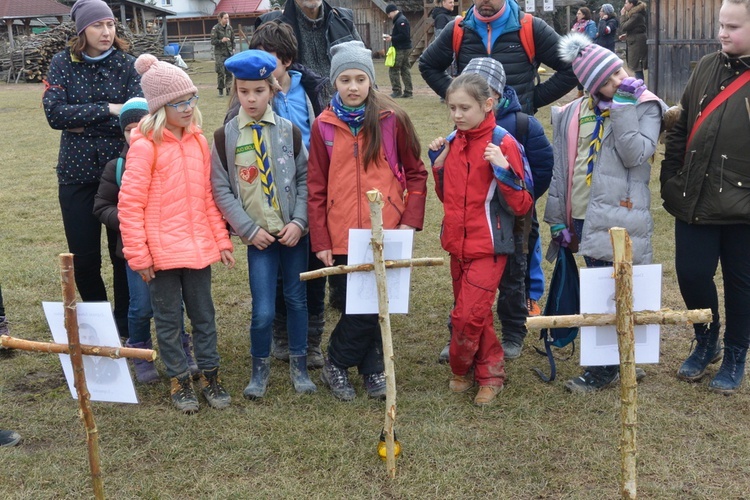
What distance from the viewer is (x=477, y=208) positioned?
395 centimetres

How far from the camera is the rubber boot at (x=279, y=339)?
474cm

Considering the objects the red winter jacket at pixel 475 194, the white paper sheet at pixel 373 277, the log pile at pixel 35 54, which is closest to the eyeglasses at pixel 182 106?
the white paper sheet at pixel 373 277

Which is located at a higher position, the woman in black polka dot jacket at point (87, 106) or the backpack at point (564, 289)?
the woman in black polka dot jacket at point (87, 106)

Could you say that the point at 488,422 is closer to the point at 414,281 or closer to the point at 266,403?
the point at 266,403

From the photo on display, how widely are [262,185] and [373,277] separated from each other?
845mm

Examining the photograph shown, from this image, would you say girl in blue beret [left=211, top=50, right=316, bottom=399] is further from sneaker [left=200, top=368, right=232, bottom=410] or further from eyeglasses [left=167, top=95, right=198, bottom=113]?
eyeglasses [left=167, top=95, right=198, bottom=113]

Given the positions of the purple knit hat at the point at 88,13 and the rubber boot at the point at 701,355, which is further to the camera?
the rubber boot at the point at 701,355

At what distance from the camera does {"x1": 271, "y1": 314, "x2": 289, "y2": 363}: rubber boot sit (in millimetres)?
4738

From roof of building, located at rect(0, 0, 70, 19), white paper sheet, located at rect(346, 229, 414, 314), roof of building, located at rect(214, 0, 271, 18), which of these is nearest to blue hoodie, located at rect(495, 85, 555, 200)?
white paper sheet, located at rect(346, 229, 414, 314)

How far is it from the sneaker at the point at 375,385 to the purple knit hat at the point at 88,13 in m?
2.35

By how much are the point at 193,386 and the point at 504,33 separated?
2.68 meters

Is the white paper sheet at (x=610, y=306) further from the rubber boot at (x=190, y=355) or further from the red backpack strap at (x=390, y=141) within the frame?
the rubber boot at (x=190, y=355)

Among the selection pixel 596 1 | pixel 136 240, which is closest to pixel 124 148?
pixel 136 240

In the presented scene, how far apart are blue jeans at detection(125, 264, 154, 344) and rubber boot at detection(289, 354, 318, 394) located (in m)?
0.81
